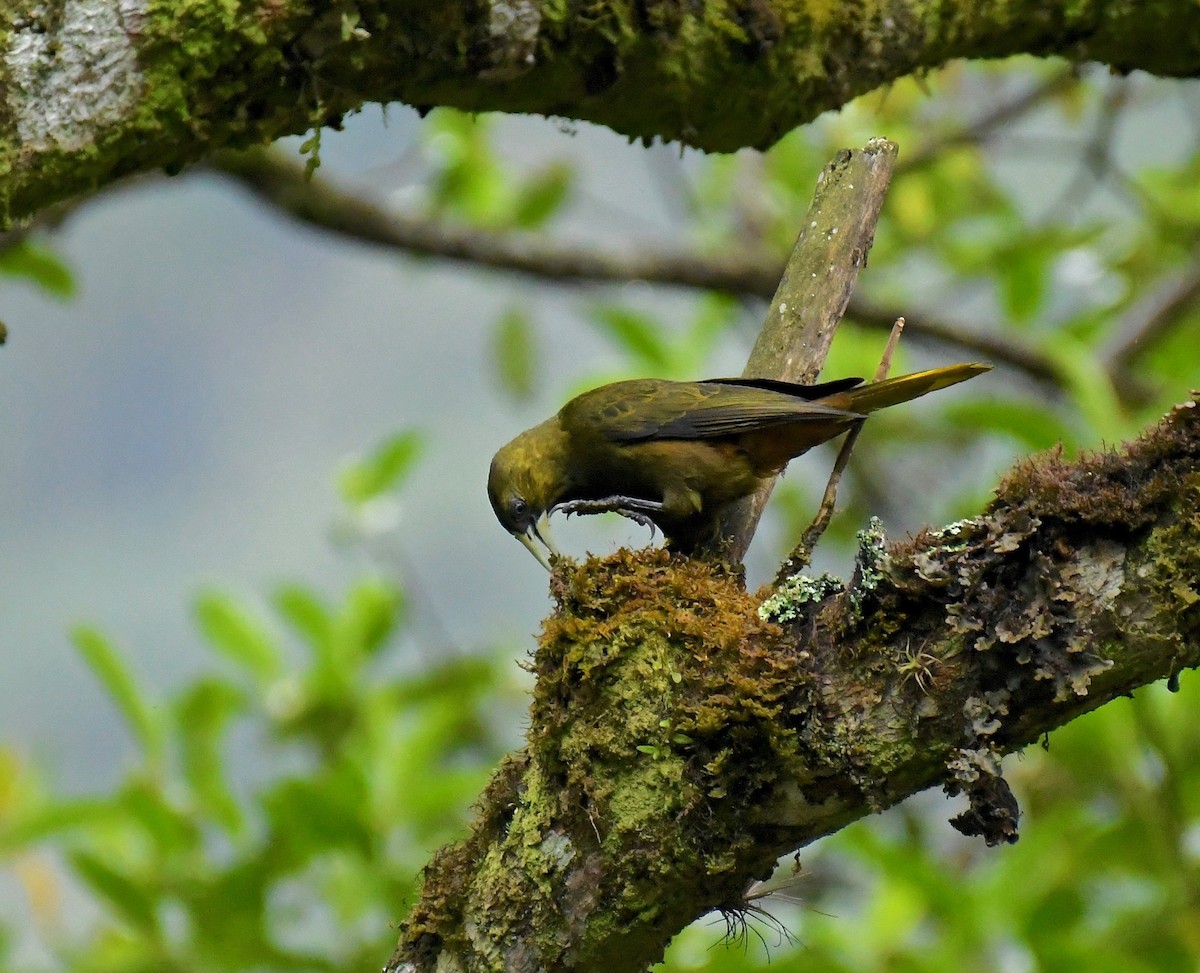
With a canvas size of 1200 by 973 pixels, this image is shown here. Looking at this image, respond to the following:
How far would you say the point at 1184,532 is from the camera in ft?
6.83

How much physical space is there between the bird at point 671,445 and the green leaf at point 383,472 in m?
1.47

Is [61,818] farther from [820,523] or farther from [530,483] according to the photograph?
[820,523]

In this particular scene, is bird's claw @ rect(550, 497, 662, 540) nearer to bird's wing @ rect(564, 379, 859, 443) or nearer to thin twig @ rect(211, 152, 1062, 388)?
bird's wing @ rect(564, 379, 859, 443)

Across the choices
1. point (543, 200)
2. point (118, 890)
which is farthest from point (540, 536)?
point (543, 200)

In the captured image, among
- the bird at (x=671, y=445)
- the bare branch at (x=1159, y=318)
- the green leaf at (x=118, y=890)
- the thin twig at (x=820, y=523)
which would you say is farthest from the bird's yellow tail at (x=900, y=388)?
the bare branch at (x=1159, y=318)

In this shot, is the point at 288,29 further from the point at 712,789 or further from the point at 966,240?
the point at 966,240

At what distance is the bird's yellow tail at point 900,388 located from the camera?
366 centimetres

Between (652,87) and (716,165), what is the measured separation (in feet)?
16.9

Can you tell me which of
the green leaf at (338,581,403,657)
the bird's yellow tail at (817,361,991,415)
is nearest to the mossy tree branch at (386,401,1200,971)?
the bird's yellow tail at (817,361,991,415)

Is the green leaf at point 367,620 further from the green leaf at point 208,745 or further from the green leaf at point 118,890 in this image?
the green leaf at point 118,890

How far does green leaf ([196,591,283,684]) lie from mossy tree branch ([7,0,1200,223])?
138 inches

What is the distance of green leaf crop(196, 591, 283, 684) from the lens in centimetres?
615

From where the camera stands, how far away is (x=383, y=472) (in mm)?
6445

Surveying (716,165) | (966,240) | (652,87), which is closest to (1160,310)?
(966,240)
